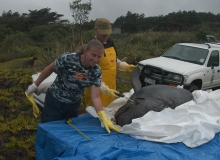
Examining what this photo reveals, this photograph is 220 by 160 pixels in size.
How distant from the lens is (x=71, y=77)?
2.50 metres

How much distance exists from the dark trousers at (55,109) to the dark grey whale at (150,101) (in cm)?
49

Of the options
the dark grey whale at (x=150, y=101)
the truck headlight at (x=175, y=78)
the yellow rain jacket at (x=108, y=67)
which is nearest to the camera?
the dark grey whale at (x=150, y=101)

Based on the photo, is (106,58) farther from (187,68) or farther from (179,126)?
(187,68)

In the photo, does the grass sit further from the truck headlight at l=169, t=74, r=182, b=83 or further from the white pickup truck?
the truck headlight at l=169, t=74, r=182, b=83

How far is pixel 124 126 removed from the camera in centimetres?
236

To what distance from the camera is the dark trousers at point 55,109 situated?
2676 mm

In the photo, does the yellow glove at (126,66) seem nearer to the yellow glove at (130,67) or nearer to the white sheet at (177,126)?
the yellow glove at (130,67)

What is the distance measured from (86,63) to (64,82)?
0.30 m

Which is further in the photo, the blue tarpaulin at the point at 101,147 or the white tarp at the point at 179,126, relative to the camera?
the white tarp at the point at 179,126

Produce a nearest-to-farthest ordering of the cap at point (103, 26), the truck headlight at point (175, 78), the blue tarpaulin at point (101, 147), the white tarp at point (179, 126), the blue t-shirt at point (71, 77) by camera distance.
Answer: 1. the blue tarpaulin at point (101, 147)
2. the white tarp at point (179, 126)
3. the blue t-shirt at point (71, 77)
4. the cap at point (103, 26)
5. the truck headlight at point (175, 78)

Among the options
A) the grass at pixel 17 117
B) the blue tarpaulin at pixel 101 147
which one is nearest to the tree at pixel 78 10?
the grass at pixel 17 117

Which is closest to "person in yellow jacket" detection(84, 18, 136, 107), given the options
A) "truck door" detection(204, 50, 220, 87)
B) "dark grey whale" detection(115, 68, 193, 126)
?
"dark grey whale" detection(115, 68, 193, 126)

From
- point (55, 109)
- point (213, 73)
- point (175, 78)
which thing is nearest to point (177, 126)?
point (55, 109)

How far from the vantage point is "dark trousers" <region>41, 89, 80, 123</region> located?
8.78ft
